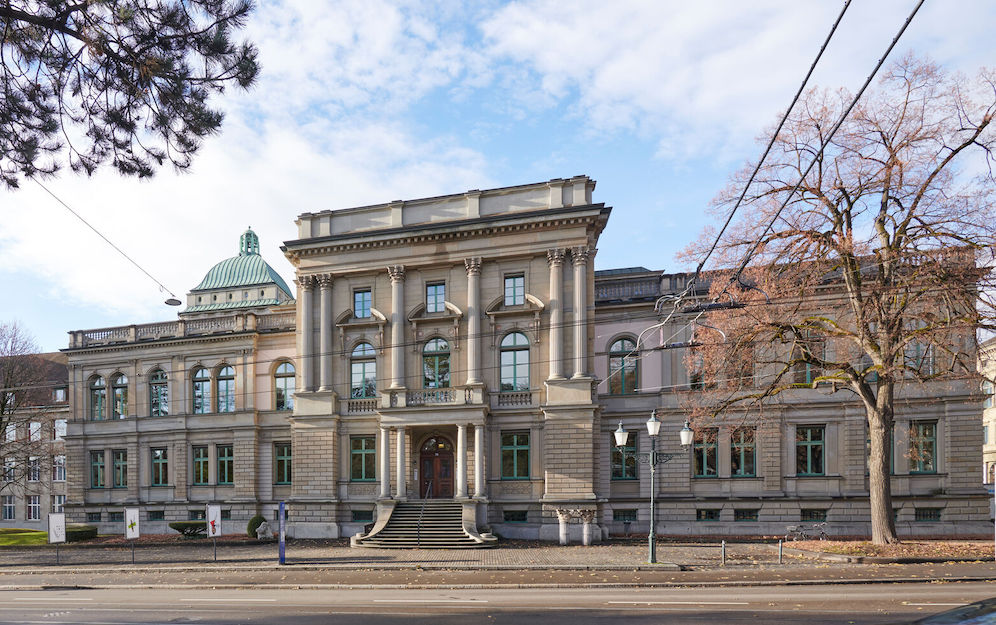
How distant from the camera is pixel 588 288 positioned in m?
32.2

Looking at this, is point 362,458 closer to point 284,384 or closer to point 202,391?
point 284,384

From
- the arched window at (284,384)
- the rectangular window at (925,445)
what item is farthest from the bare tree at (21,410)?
the rectangular window at (925,445)

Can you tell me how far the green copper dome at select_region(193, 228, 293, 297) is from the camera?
3073 inches

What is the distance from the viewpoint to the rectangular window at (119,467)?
137 feet

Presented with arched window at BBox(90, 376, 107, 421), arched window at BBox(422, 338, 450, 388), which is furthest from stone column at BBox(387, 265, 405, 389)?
arched window at BBox(90, 376, 107, 421)

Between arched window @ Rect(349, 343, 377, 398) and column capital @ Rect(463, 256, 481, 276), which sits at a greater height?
column capital @ Rect(463, 256, 481, 276)

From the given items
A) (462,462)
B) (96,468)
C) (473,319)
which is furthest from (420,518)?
(96,468)

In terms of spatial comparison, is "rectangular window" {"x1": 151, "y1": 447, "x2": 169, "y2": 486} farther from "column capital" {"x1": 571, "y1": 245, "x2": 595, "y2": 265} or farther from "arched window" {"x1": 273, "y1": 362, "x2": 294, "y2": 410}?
"column capital" {"x1": 571, "y1": 245, "x2": 595, "y2": 265}

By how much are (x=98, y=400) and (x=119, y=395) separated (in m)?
1.49

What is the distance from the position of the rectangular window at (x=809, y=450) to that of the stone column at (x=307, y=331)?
21.9 metres

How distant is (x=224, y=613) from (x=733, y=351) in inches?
663

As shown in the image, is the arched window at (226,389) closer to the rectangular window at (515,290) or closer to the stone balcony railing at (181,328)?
the stone balcony railing at (181,328)

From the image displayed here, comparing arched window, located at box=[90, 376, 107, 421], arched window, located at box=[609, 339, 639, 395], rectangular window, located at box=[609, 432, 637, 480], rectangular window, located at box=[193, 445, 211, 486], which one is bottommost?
rectangular window, located at box=[193, 445, 211, 486]

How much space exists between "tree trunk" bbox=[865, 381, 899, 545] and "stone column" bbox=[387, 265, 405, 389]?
19.0m
